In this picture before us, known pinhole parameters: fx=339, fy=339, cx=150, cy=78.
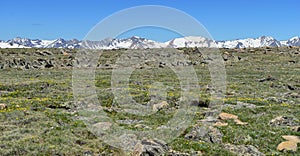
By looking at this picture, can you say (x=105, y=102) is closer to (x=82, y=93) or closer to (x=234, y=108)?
(x=82, y=93)

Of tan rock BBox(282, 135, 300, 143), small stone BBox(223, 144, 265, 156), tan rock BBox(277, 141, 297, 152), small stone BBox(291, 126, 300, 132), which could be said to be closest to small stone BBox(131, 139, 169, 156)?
small stone BBox(223, 144, 265, 156)

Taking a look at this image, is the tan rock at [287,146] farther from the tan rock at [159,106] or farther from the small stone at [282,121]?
the tan rock at [159,106]

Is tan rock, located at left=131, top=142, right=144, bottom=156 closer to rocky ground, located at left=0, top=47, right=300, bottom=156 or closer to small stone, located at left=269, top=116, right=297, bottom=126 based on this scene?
rocky ground, located at left=0, top=47, right=300, bottom=156

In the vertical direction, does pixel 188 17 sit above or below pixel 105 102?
above

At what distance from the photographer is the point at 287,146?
57.1 feet

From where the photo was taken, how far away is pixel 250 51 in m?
113

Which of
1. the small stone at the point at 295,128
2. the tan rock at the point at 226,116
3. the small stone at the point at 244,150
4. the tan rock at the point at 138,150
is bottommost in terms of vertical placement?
the small stone at the point at 244,150

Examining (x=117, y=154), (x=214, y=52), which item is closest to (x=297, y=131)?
(x=117, y=154)

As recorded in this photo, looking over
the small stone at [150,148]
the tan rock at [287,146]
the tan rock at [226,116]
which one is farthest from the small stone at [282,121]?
the small stone at [150,148]

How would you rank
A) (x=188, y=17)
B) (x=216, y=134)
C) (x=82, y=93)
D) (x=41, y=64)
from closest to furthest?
(x=216, y=134) < (x=188, y=17) < (x=82, y=93) < (x=41, y=64)

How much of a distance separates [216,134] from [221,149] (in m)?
2.41

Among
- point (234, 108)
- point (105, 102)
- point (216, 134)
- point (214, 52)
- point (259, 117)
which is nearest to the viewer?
point (216, 134)

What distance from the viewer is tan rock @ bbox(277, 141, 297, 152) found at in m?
17.1

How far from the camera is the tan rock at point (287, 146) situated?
17.1m
